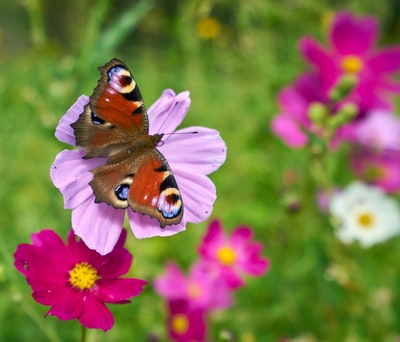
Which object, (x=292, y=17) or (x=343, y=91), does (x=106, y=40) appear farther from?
(x=292, y=17)

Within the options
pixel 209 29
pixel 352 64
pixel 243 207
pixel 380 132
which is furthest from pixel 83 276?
pixel 209 29

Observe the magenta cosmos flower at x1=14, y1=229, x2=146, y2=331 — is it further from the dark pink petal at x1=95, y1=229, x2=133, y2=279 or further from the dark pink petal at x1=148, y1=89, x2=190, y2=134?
the dark pink petal at x1=148, y1=89, x2=190, y2=134

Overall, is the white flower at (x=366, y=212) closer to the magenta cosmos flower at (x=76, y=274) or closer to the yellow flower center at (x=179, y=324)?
the yellow flower center at (x=179, y=324)

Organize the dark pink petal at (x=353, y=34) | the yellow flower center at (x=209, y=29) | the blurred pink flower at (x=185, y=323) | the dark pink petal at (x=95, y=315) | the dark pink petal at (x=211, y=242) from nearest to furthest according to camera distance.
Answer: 1. the dark pink petal at (x=95, y=315)
2. the dark pink petal at (x=211, y=242)
3. the blurred pink flower at (x=185, y=323)
4. the dark pink petal at (x=353, y=34)
5. the yellow flower center at (x=209, y=29)

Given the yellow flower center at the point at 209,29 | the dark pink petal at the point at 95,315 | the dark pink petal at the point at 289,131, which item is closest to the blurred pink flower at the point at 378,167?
the dark pink petal at the point at 289,131

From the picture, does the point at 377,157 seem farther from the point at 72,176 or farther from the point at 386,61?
the point at 72,176

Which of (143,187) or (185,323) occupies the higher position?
(143,187)

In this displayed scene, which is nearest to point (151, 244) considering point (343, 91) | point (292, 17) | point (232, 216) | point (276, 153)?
point (232, 216)
